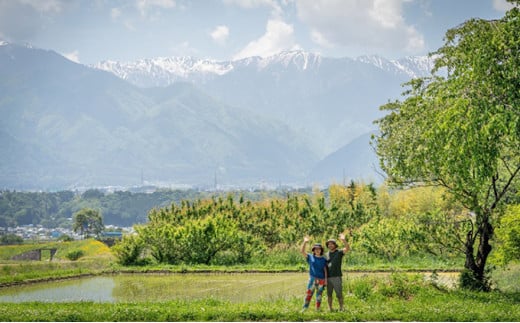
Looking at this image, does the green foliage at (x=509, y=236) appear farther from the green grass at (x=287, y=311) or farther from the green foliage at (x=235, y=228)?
the green foliage at (x=235, y=228)

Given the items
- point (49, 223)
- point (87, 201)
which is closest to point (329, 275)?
point (49, 223)

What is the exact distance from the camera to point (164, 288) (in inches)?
808

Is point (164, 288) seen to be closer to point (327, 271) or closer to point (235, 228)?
point (327, 271)

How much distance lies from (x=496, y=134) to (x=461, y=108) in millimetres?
1114

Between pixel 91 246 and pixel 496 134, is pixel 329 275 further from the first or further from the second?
pixel 91 246

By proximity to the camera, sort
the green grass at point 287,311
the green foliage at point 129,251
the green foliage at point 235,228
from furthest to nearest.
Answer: the green foliage at point 235,228
the green foliage at point 129,251
the green grass at point 287,311

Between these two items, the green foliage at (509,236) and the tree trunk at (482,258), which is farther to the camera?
the tree trunk at (482,258)

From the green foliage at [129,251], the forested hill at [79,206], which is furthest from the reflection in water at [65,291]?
the forested hill at [79,206]

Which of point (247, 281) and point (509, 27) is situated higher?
point (509, 27)

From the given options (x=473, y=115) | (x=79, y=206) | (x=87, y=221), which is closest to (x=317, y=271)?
(x=473, y=115)

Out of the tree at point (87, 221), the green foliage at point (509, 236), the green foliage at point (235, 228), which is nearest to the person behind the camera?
the green foliage at point (509, 236)

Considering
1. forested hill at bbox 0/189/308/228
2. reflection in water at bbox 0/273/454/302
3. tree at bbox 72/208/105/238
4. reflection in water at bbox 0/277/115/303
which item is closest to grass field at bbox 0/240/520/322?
reflection in water at bbox 0/273/454/302

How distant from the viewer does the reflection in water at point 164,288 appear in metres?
18.1

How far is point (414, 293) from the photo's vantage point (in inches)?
602
